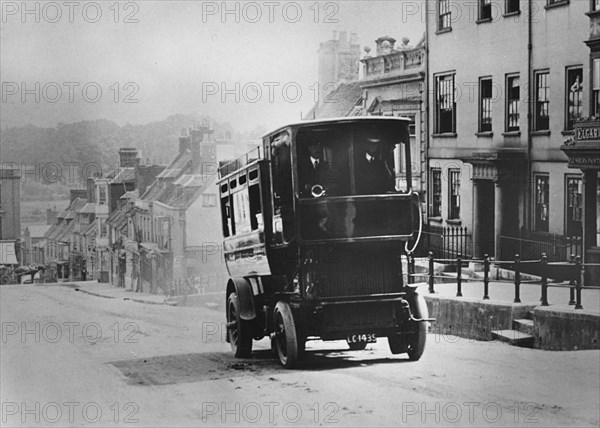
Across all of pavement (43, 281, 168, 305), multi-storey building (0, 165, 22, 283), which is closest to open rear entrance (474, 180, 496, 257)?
pavement (43, 281, 168, 305)

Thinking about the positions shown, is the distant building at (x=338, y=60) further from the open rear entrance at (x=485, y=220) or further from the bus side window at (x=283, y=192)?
the open rear entrance at (x=485, y=220)

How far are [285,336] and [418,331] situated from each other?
0.54 metres

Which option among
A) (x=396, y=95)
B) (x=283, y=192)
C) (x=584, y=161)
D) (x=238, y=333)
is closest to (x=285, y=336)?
(x=238, y=333)

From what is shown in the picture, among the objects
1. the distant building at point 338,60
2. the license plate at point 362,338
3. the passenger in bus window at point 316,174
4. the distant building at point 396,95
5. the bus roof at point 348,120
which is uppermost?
the distant building at point 338,60

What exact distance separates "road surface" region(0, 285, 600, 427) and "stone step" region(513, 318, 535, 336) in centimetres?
24

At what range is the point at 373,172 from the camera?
9.91ft

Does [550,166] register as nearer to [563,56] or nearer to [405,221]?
[563,56]

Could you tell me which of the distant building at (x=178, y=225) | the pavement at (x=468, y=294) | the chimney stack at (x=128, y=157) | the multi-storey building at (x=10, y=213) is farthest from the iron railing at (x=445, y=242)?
the multi-storey building at (x=10, y=213)

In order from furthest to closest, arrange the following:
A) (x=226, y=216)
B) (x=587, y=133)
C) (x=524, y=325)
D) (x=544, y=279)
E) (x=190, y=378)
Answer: (x=524, y=325), (x=544, y=279), (x=587, y=133), (x=190, y=378), (x=226, y=216)

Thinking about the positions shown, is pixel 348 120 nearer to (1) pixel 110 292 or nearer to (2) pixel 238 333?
(2) pixel 238 333

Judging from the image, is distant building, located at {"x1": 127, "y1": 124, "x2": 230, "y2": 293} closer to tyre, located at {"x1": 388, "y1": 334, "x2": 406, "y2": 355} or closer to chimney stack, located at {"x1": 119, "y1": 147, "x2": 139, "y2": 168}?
chimney stack, located at {"x1": 119, "y1": 147, "x2": 139, "y2": 168}

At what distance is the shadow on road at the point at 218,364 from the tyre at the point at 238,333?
3 cm

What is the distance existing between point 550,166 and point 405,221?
0.84 m

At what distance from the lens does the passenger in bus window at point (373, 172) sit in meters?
3.00
